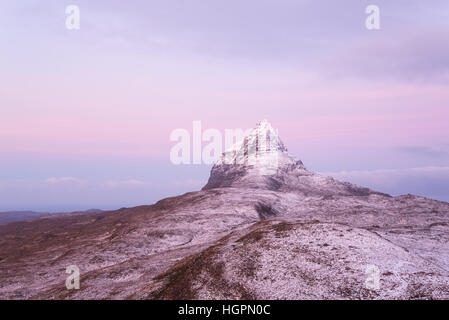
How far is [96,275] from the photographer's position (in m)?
55.9

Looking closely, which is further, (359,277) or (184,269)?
(184,269)

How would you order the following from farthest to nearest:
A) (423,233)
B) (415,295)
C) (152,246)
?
1. (152,246)
2. (423,233)
3. (415,295)

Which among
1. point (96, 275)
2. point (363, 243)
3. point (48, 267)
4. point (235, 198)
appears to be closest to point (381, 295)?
point (363, 243)

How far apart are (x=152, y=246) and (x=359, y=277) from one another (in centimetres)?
5408

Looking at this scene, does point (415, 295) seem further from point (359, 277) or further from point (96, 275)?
point (96, 275)

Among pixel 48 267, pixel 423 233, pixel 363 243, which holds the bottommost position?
pixel 48 267

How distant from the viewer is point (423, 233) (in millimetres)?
71312

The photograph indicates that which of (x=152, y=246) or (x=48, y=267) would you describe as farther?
(x=152, y=246)

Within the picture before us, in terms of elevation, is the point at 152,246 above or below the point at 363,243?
below

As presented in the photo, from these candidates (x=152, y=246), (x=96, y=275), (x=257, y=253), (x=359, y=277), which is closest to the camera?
(x=359, y=277)

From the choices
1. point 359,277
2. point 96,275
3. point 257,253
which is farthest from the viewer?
point 96,275
